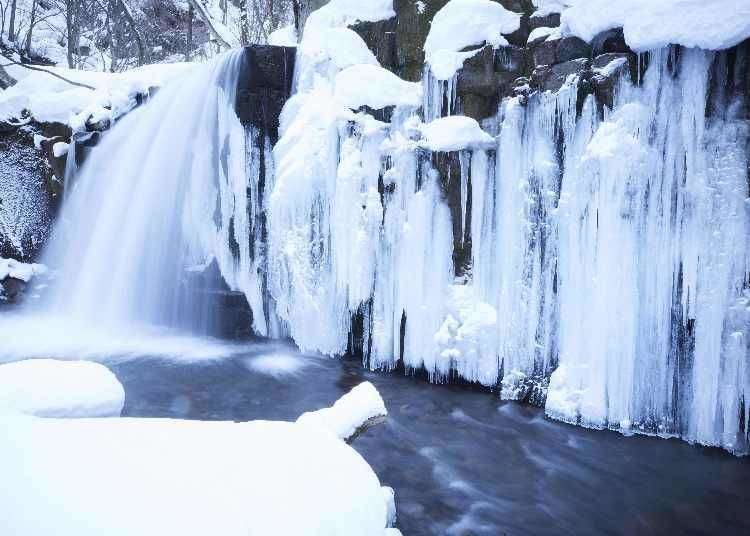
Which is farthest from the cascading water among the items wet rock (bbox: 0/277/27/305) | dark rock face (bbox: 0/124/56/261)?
dark rock face (bbox: 0/124/56/261)

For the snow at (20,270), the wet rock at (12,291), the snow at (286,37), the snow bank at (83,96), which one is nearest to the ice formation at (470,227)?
the snow bank at (83,96)

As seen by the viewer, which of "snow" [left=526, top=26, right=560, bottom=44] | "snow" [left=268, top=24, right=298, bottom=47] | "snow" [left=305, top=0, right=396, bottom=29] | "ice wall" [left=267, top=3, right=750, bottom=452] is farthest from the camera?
"snow" [left=268, top=24, right=298, bottom=47]

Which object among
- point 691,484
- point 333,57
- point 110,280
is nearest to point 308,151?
point 333,57

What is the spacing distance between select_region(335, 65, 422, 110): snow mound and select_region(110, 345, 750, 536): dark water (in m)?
3.07

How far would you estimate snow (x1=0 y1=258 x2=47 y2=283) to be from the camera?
25.8 feet

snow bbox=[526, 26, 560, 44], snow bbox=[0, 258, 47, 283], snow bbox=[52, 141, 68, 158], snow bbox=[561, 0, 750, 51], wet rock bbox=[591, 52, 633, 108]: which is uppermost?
snow bbox=[526, 26, 560, 44]

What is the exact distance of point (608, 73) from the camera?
160 inches

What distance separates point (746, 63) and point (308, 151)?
416cm

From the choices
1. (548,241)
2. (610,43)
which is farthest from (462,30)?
(548,241)

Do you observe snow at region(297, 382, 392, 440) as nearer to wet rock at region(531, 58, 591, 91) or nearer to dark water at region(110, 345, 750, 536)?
dark water at region(110, 345, 750, 536)

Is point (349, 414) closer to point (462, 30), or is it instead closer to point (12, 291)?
point (462, 30)

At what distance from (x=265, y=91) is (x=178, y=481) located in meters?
5.96

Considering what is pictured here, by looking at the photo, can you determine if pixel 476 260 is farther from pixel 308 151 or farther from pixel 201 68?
Answer: pixel 201 68

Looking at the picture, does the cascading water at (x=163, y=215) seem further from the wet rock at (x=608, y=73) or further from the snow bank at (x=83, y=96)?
the wet rock at (x=608, y=73)
